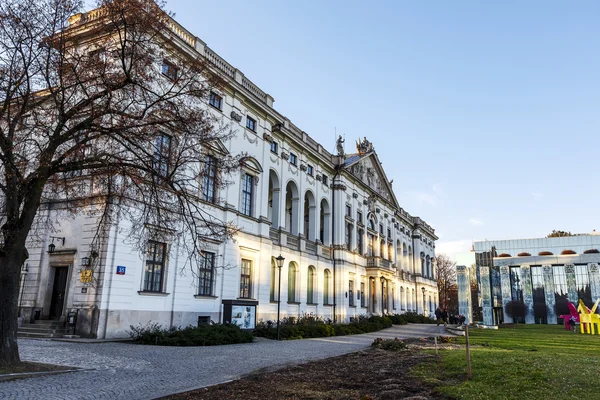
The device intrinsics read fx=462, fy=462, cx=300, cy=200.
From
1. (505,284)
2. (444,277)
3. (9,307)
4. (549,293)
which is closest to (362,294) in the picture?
(9,307)

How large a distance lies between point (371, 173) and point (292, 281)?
67.3 ft

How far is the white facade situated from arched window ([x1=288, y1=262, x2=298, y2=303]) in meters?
0.07

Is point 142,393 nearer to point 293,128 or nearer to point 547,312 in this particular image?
point 293,128

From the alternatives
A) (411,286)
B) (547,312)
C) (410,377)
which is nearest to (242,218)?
(410,377)

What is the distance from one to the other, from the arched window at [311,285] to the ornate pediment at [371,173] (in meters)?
10.9

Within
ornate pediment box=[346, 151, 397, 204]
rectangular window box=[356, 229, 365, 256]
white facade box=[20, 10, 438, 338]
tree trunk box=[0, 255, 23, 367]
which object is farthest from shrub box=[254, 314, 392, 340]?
ornate pediment box=[346, 151, 397, 204]

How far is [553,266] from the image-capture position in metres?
76.3

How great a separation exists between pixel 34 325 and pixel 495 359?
17186 millimetres

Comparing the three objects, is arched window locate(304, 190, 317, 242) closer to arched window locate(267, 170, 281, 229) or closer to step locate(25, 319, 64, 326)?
arched window locate(267, 170, 281, 229)

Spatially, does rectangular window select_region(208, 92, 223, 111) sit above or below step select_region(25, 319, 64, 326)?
above

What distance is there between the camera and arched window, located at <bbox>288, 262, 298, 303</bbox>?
107 ft

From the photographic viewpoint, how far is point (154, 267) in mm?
20516

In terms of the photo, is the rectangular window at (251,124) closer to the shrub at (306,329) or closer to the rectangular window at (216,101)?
the rectangular window at (216,101)

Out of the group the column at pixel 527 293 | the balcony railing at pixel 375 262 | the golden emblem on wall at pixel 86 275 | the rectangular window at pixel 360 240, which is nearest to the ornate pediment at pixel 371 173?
the rectangular window at pixel 360 240
